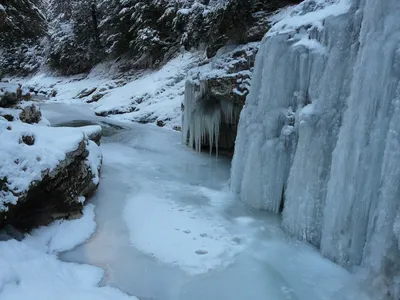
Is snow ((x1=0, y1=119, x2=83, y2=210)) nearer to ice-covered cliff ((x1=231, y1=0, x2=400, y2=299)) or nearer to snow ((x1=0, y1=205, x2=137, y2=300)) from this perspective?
snow ((x1=0, y1=205, x2=137, y2=300))

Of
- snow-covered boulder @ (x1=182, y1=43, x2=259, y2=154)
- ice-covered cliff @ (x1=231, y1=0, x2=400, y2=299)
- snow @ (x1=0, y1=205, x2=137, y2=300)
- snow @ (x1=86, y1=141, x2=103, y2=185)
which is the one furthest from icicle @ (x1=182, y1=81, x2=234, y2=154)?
snow @ (x1=0, y1=205, x2=137, y2=300)

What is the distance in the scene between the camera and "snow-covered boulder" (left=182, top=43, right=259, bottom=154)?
8328mm

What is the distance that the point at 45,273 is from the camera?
355cm

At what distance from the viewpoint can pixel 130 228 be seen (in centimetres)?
504

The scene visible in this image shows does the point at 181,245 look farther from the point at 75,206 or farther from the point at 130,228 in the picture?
the point at 75,206

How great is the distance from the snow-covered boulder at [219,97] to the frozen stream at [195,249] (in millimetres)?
2032

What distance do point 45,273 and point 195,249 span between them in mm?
1747

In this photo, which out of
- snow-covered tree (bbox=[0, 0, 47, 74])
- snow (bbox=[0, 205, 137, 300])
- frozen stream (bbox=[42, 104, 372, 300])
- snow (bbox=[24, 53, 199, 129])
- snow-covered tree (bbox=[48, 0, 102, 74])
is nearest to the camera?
snow (bbox=[0, 205, 137, 300])

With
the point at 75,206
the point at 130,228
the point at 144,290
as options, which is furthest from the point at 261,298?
the point at 75,206

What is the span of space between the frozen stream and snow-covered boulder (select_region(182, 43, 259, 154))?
2032 millimetres

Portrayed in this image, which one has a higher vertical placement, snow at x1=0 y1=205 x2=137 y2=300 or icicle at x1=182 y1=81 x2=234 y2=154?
icicle at x1=182 y1=81 x2=234 y2=154

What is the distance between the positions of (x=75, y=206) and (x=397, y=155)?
4.31 m

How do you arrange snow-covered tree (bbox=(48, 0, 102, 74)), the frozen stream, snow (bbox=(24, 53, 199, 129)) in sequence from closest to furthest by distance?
1. the frozen stream
2. snow (bbox=(24, 53, 199, 129))
3. snow-covered tree (bbox=(48, 0, 102, 74))

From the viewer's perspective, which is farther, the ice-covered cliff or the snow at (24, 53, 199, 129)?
the snow at (24, 53, 199, 129)
